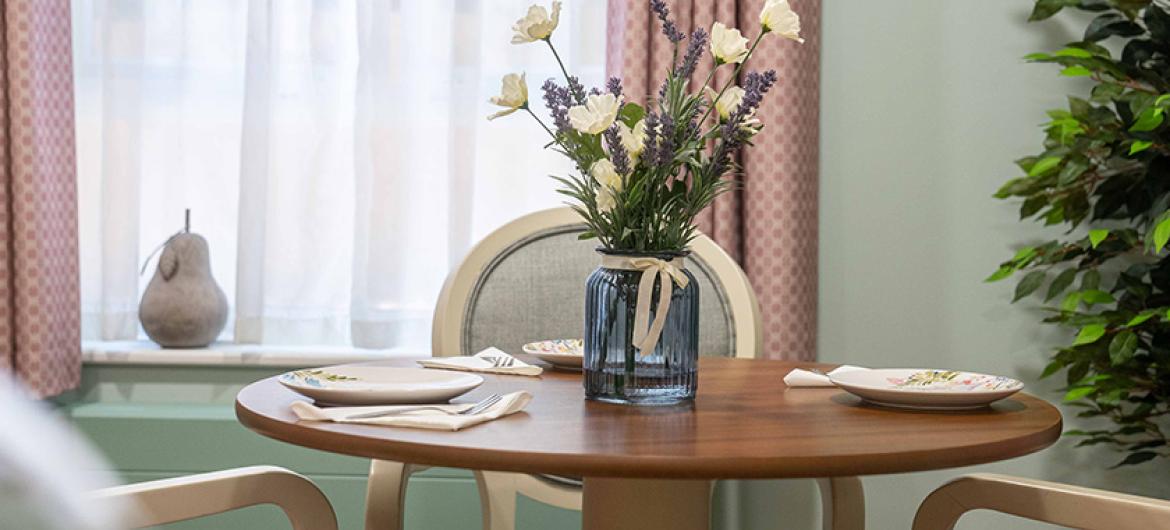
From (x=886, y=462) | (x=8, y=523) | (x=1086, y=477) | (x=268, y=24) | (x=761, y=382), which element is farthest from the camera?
(x=268, y=24)

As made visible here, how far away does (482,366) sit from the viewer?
1.52 metres

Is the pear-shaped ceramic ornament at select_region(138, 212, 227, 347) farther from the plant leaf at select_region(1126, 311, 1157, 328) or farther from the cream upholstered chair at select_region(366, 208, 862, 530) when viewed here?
the plant leaf at select_region(1126, 311, 1157, 328)

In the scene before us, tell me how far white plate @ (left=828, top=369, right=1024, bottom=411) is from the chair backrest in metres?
0.64

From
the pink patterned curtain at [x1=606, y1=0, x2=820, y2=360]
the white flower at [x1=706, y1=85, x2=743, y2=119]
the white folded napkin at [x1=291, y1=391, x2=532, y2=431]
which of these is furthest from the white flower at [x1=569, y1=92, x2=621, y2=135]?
the pink patterned curtain at [x1=606, y1=0, x2=820, y2=360]

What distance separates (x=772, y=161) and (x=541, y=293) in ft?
2.26

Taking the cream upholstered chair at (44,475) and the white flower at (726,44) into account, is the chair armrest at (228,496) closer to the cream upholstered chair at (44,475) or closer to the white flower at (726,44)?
the white flower at (726,44)

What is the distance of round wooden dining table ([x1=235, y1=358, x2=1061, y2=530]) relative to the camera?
925 millimetres

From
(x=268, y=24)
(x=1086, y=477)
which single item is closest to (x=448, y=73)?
(x=268, y=24)

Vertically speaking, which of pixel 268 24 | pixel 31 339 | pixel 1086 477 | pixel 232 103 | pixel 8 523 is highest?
pixel 268 24

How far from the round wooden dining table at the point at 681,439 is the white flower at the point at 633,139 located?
256mm

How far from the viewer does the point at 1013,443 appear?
3.38 ft

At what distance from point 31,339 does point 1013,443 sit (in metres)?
2.15

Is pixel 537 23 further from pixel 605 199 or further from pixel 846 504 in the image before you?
pixel 846 504

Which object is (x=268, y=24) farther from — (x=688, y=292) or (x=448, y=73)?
(x=688, y=292)
